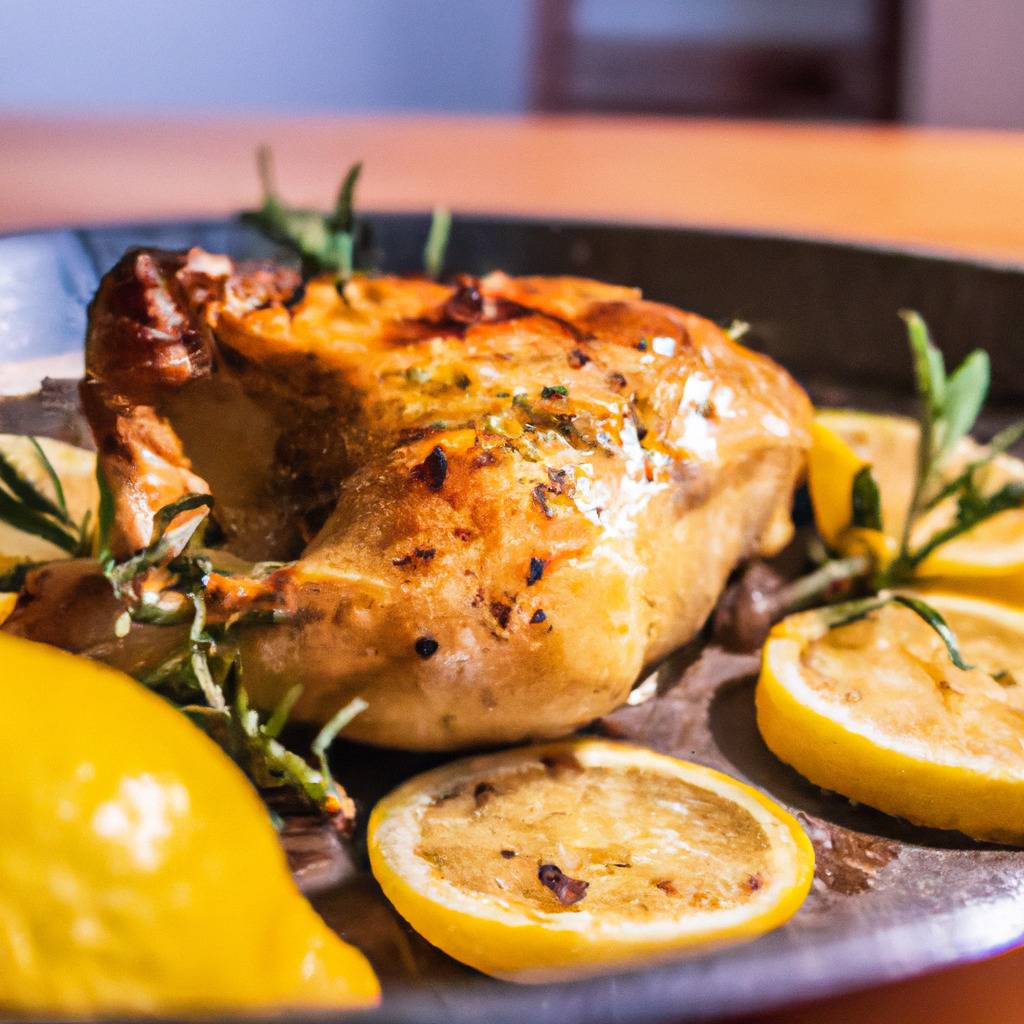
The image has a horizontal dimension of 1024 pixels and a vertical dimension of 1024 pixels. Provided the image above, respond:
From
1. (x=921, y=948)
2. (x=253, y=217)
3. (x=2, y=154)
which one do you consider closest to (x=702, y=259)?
(x=253, y=217)

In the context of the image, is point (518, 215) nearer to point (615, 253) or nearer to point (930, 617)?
point (615, 253)

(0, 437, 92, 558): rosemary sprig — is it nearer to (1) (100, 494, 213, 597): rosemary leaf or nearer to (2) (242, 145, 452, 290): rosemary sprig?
(1) (100, 494, 213, 597): rosemary leaf

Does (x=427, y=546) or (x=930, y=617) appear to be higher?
(x=427, y=546)

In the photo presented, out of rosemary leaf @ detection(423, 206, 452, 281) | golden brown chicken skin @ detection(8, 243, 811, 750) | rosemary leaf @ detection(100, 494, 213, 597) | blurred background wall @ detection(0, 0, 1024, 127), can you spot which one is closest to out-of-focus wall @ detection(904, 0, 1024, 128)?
blurred background wall @ detection(0, 0, 1024, 127)

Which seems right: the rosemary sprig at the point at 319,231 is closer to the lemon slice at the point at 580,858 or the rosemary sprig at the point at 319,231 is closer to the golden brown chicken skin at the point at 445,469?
the golden brown chicken skin at the point at 445,469

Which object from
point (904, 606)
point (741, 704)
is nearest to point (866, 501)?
point (904, 606)

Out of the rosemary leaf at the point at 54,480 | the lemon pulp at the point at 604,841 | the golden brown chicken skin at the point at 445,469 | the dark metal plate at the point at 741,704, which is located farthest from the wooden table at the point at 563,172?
the lemon pulp at the point at 604,841
